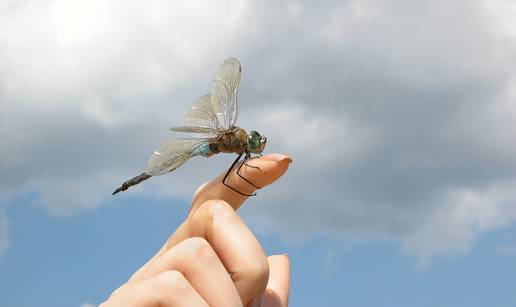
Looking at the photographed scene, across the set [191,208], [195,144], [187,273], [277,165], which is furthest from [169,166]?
[187,273]

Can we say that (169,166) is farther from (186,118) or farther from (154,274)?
(154,274)

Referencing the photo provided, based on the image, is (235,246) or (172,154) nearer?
(235,246)

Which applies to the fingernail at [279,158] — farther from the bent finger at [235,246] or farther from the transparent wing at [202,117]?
the transparent wing at [202,117]

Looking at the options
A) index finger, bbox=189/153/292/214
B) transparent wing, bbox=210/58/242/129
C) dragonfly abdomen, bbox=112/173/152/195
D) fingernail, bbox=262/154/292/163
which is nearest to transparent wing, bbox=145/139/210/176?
transparent wing, bbox=210/58/242/129

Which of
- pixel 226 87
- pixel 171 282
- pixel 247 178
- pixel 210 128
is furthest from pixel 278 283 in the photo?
pixel 226 87

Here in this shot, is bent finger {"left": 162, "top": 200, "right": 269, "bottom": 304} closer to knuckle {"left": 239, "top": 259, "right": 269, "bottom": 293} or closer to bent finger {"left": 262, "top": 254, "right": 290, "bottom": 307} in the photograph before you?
knuckle {"left": 239, "top": 259, "right": 269, "bottom": 293}

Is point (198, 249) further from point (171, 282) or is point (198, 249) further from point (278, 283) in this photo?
point (278, 283)
